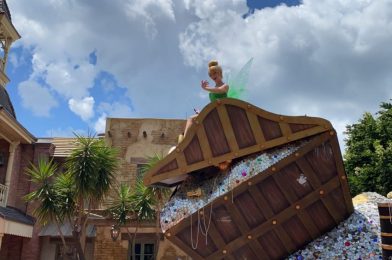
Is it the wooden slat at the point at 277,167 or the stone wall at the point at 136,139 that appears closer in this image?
the wooden slat at the point at 277,167

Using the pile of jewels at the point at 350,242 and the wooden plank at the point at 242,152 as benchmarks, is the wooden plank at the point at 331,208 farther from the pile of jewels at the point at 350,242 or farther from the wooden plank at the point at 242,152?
the wooden plank at the point at 242,152

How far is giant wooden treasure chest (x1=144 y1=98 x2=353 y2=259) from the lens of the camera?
4.82 metres

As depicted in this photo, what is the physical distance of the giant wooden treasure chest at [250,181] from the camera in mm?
4824

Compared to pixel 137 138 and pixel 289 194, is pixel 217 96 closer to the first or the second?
pixel 289 194

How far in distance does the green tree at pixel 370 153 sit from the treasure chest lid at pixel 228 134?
898 centimetres

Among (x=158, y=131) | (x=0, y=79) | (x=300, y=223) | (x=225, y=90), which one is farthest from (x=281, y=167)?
(x=0, y=79)

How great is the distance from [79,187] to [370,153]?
8.92m

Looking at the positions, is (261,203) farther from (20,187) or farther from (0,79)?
(0,79)

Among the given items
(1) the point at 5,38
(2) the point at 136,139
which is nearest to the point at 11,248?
(2) the point at 136,139

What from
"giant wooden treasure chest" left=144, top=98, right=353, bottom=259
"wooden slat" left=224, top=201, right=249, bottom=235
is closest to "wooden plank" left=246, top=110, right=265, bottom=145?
"giant wooden treasure chest" left=144, top=98, right=353, bottom=259

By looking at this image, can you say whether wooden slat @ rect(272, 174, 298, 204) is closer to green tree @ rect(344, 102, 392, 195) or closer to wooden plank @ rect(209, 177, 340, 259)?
wooden plank @ rect(209, 177, 340, 259)

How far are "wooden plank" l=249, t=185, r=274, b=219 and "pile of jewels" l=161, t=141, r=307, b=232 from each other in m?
0.17

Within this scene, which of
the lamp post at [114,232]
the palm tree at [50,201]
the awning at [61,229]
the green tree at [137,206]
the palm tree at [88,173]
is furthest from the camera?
the awning at [61,229]

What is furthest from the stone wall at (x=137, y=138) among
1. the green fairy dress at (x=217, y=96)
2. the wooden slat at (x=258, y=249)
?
the wooden slat at (x=258, y=249)
